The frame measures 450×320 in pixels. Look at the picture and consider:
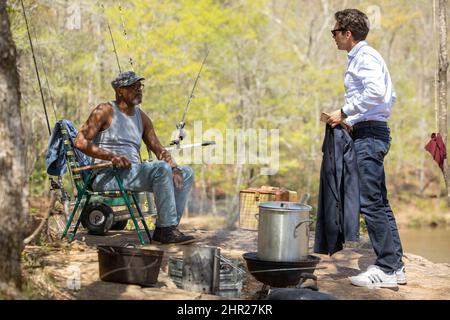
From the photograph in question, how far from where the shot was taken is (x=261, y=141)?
19484 mm

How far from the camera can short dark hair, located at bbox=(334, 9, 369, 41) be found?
4137 mm

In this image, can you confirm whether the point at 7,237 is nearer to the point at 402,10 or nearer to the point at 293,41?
the point at 293,41

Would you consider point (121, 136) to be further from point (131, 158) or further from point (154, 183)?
point (154, 183)

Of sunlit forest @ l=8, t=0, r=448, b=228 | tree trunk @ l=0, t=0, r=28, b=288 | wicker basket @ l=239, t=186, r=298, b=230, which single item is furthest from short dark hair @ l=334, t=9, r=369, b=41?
sunlit forest @ l=8, t=0, r=448, b=228

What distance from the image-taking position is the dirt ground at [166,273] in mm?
3432

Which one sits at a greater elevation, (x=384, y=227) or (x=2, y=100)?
(x=2, y=100)

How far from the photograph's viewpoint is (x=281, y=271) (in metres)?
3.87

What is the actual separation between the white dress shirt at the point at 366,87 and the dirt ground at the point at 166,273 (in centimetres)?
100

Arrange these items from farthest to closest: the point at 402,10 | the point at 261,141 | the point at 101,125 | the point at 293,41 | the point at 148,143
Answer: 1. the point at 402,10
2. the point at 293,41
3. the point at 261,141
4. the point at 148,143
5. the point at 101,125

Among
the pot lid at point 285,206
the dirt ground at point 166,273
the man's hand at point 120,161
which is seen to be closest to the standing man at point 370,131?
the dirt ground at point 166,273

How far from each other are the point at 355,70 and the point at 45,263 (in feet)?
6.72

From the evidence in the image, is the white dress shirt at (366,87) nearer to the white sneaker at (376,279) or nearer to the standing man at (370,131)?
the standing man at (370,131)

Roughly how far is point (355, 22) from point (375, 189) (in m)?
0.96

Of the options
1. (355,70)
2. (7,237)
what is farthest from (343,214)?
(7,237)
